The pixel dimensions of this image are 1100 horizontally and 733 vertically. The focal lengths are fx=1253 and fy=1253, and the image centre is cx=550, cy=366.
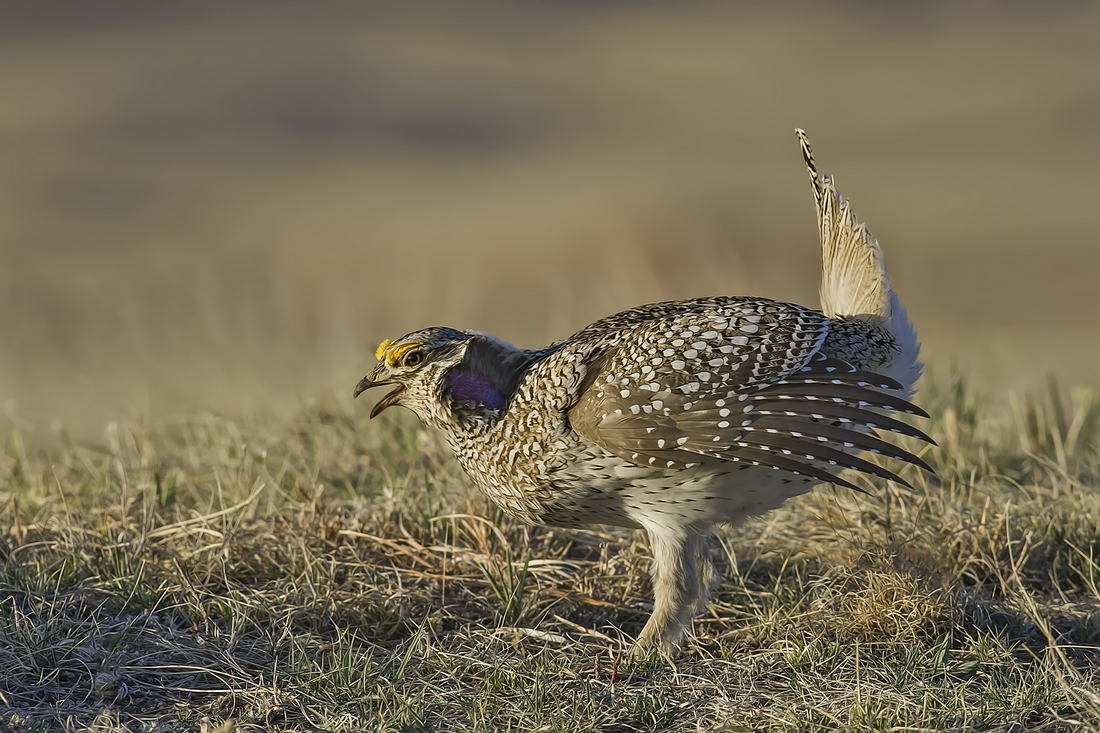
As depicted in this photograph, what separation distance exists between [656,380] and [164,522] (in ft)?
6.86

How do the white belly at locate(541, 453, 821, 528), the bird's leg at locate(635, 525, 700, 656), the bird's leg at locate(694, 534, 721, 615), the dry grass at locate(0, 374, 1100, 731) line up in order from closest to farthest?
the dry grass at locate(0, 374, 1100, 731) < the white belly at locate(541, 453, 821, 528) < the bird's leg at locate(635, 525, 700, 656) < the bird's leg at locate(694, 534, 721, 615)

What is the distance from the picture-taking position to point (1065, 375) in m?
8.23

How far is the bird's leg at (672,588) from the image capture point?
13.3 ft

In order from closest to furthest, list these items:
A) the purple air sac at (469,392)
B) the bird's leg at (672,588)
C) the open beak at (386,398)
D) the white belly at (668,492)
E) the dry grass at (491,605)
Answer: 1. the dry grass at (491,605)
2. the white belly at (668,492)
3. the bird's leg at (672,588)
4. the purple air sac at (469,392)
5. the open beak at (386,398)

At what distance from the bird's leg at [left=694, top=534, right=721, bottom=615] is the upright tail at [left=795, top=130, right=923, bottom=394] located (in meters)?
0.86

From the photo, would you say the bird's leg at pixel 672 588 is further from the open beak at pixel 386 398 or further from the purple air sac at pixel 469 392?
the open beak at pixel 386 398

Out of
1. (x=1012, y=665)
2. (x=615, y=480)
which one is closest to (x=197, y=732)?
(x=615, y=480)

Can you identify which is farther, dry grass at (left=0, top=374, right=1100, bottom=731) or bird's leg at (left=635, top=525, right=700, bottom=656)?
bird's leg at (left=635, top=525, right=700, bottom=656)

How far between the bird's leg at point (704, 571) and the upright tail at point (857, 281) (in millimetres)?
860

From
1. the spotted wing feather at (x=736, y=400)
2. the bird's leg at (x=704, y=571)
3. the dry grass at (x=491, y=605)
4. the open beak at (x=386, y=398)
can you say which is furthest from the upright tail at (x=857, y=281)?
the open beak at (x=386, y=398)

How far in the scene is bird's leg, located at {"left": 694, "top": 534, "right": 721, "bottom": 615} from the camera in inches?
164

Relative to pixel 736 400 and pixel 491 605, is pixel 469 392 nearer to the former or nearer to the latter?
pixel 491 605

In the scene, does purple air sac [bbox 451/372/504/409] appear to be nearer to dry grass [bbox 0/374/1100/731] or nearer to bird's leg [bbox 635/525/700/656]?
dry grass [bbox 0/374/1100/731]

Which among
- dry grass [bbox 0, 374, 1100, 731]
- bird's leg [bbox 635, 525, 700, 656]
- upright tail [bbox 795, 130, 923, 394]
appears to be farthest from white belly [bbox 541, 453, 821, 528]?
upright tail [bbox 795, 130, 923, 394]
